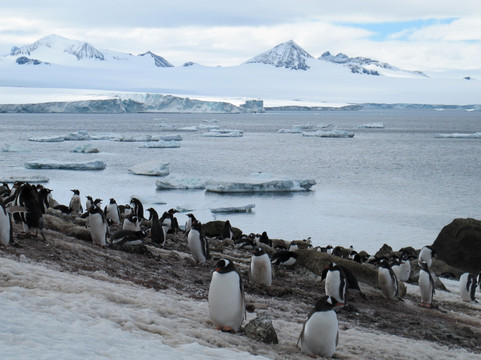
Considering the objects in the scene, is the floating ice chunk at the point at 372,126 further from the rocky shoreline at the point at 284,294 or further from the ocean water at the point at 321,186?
the rocky shoreline at the point at 284,294

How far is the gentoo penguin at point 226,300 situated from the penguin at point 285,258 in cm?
512

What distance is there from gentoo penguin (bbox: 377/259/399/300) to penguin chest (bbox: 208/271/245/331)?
15.3 ft

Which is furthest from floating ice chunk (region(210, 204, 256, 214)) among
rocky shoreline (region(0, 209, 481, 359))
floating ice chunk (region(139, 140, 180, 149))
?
floating ice chunk (region(139, 140, 180, 149))

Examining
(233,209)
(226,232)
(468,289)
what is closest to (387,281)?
(468,289)

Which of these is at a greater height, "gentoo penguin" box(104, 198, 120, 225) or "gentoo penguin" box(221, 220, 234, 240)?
"gentoo penguin" box(104, 198, 120, 225)

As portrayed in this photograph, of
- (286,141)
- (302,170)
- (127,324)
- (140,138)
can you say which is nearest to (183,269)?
(127,324)

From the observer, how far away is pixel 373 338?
7242 mm

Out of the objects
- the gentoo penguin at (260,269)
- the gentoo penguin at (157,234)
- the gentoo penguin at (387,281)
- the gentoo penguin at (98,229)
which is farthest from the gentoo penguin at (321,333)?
the gentoo penguin at (157,234)

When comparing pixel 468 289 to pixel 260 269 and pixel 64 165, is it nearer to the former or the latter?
pixel 260 269

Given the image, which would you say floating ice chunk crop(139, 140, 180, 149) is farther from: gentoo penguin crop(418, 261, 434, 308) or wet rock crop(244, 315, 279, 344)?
wet rock crop(244, 315, 279, 344)

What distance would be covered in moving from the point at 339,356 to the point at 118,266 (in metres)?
3.92

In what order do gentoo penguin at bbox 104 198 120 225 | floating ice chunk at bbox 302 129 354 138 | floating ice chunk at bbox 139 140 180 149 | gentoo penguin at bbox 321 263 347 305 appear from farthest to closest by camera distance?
floating ice chunk at bbox 302 129 354 138
floating ice chunk at bbox 139 140 180 149
gentoo penguin at bbox 104 198 120 225
gentoo penguin at bbox 321 263 347 305

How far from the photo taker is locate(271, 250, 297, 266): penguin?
11500mm

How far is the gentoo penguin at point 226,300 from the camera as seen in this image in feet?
A: 20.6
